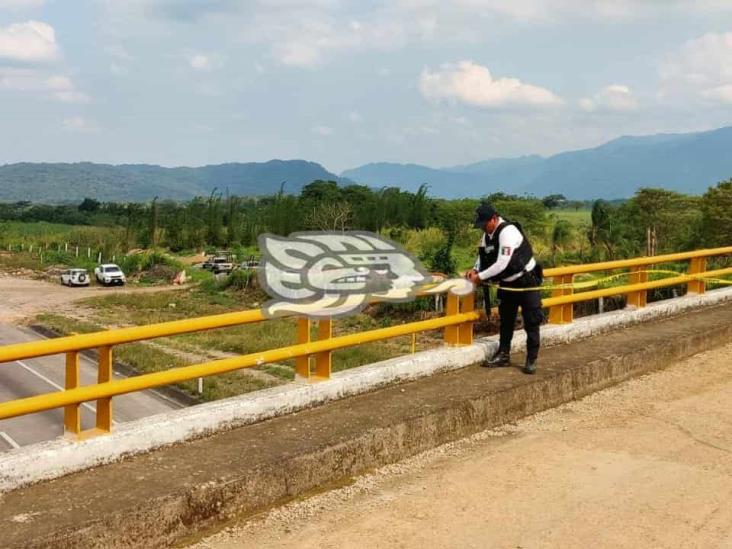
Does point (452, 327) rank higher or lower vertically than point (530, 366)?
higher

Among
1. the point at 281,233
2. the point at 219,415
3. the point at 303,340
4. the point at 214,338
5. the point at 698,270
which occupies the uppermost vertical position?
the point at 698,270

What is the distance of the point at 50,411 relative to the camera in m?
19.9

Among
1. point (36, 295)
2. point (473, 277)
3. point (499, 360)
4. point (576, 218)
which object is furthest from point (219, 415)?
point (576, 218)

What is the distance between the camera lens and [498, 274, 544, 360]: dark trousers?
6328 mm

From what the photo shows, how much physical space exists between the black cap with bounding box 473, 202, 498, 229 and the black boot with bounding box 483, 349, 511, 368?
47.2 inches

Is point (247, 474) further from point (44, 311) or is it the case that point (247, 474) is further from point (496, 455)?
point (44, 311)

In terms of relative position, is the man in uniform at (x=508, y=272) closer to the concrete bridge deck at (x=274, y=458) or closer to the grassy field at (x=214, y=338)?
the concrete bridge deck at (x=274, y=458)

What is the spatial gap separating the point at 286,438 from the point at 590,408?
281 centimetres

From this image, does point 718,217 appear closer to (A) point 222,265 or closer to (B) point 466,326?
(A) point 222,265

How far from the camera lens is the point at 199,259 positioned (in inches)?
2576

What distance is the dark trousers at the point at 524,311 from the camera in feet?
20.8

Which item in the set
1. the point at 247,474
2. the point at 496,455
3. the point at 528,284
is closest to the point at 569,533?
the point at 496,455

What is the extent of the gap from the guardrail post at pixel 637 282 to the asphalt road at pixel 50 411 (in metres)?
9.64

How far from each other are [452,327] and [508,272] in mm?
785
